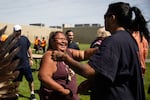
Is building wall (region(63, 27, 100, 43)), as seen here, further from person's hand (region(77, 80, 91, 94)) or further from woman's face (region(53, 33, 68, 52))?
person's hand (region(77, 80, 91, 94))

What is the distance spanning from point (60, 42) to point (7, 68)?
6.78 ft

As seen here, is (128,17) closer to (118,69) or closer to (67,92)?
(118,69)

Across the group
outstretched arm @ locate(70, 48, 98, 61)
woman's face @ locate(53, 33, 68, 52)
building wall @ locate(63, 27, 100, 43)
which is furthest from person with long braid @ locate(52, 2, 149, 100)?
building wall @ locate(63, 27, 100, 43)

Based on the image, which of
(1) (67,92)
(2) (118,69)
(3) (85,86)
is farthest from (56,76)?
(2) (118,69)

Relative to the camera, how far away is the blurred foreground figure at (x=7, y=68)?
3303mm

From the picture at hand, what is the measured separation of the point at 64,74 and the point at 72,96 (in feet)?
0.93

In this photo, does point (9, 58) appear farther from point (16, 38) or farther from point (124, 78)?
point (124, 78)

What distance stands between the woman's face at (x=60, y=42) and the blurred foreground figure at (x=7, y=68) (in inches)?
75.6

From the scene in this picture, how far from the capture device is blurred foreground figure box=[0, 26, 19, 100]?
330 centimetres

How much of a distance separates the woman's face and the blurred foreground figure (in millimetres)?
1919

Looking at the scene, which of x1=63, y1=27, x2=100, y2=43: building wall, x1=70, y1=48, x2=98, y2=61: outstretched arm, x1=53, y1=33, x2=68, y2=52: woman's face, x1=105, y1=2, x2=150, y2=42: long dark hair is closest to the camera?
x1=105, y1=2, x2=150, y2=42: long dark hair

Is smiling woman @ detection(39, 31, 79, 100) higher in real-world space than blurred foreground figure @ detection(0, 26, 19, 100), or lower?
lower

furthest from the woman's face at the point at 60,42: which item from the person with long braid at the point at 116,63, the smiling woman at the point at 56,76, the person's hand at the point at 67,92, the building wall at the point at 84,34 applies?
the building wall at the point at 84,34

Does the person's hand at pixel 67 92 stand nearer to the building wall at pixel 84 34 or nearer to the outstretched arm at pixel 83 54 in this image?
the outstretched arm at pixel 83 54
